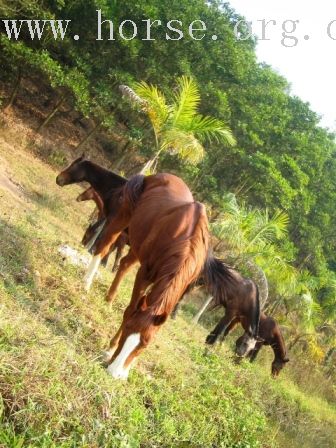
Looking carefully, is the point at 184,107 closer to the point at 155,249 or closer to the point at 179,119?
the point at 179,119

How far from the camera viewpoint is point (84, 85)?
62.7 ft

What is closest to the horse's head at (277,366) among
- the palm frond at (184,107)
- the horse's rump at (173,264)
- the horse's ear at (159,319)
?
the palm frond at (184,107)

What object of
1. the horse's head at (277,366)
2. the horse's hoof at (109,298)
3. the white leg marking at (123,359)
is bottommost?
the horse's head at (277,366)

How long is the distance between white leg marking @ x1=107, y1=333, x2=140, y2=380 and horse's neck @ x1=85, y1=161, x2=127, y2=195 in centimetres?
640

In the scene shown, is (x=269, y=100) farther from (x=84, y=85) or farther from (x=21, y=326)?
(x=21, y=326)

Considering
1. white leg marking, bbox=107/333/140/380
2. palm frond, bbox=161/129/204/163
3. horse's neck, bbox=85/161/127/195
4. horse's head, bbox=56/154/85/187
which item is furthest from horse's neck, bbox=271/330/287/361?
white leg marking, bbox=107/333/140/380

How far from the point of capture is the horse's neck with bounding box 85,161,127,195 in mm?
11000

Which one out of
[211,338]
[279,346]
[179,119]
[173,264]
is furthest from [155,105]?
[279,346]

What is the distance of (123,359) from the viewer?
4.80m

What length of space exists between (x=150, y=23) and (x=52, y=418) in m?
19.6

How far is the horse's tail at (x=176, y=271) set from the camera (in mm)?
4555

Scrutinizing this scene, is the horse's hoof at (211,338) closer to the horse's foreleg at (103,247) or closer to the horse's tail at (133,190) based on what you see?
the horse's foreleg at (103,247)

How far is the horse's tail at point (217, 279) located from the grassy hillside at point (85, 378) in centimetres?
129

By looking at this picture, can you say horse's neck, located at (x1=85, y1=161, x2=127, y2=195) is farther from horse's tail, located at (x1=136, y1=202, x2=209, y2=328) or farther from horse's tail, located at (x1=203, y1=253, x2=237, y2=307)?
horse's tail, located at (x1=136, y1=202, x2=209, y2=328)
